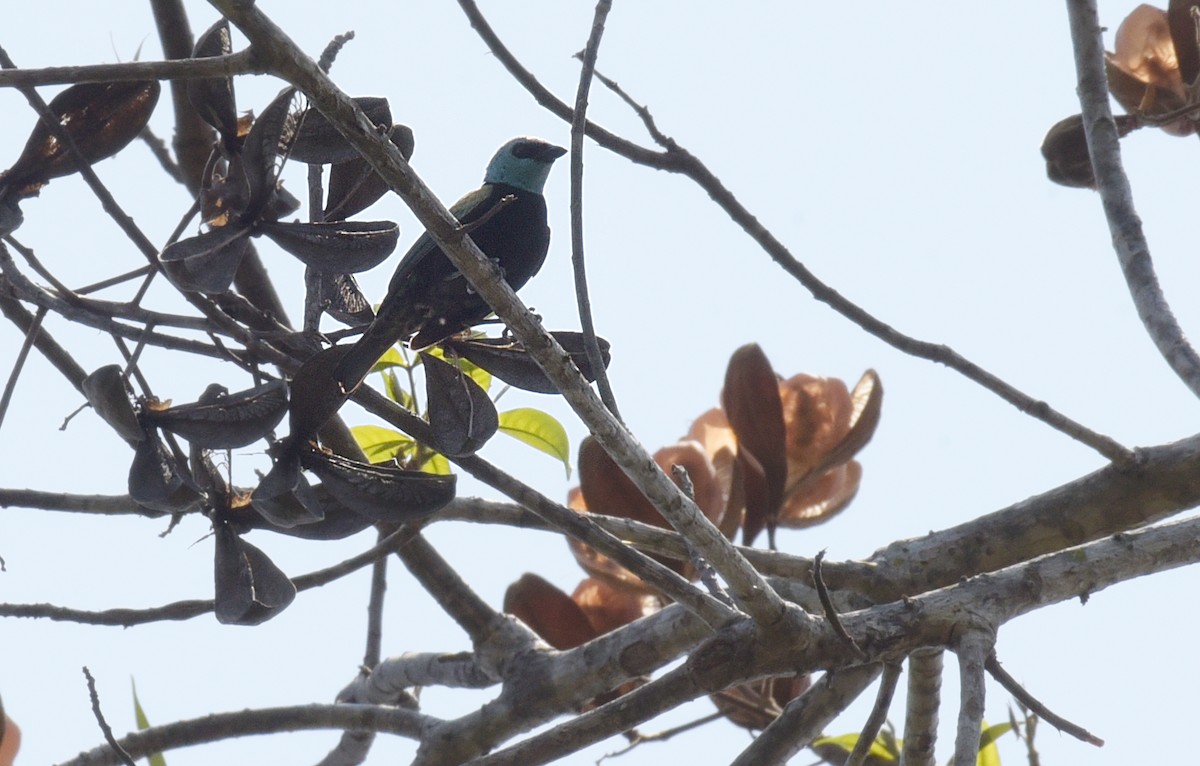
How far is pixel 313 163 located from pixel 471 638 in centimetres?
159

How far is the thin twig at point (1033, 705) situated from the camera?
184 cm

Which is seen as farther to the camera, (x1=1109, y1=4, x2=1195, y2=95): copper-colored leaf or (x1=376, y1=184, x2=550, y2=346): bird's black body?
(x1=1109, y1=4, x2=1195, y2=95): copper-colored leaf

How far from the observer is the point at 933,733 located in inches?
83.7

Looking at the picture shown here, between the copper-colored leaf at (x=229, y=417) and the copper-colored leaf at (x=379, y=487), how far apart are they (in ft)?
0.32

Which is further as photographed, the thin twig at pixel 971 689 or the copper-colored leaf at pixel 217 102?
the copper-colored leaf at pixel 217 102

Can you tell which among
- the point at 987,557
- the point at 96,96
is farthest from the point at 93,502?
the point at 987,557

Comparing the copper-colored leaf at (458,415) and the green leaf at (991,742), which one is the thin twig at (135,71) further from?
the green leaf at (991,742)

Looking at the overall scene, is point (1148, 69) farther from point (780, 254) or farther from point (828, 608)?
point (828, 608)

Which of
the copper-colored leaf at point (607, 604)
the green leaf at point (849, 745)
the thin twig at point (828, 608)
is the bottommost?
the green leaf at point (849, 745)

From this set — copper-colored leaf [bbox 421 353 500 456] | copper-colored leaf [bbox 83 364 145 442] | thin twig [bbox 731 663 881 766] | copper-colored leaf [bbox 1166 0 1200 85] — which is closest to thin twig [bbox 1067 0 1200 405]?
copper-colored leaf [bbox 1166 0 1200 85]

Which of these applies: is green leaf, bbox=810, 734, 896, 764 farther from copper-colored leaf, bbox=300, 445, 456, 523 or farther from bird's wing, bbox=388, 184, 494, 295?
copper-colored leaf, bbox=300, 445, 456, 523

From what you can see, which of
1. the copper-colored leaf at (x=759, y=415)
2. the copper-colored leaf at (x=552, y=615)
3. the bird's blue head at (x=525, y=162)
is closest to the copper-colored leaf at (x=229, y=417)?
the copper-colored leaf at (x=759, y=415)

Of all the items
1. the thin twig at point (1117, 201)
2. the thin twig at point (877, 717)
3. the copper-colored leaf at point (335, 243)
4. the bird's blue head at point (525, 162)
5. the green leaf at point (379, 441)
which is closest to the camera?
the copper-colored leaf at point (335, 243)

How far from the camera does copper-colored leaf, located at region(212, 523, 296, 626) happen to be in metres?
1.79
